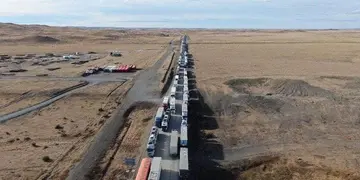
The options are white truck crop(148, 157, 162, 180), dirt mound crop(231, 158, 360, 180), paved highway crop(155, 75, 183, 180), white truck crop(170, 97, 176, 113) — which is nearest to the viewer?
white truck crop(148, 157, 162, 180)

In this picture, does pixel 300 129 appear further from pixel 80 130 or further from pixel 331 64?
pixel 331 64

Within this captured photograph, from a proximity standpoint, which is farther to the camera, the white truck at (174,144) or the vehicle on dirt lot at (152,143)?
the vehicle on dirt lot at (152,143)

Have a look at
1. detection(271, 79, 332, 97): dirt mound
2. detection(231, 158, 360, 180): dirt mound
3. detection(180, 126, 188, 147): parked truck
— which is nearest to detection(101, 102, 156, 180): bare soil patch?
detection(180, 126, 188, 147): parked truck

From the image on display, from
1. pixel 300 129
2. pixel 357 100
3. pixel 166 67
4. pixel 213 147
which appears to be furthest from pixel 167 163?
pixel 166 67

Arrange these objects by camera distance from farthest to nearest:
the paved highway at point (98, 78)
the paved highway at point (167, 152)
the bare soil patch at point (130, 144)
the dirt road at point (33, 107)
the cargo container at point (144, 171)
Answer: the paved highway at point (98, 78)
the dirt road at point (33, 107)
the bare soil patch at point (130, 144)
the paved highway at point (167, 152)
the cargo container at point (144, 171)

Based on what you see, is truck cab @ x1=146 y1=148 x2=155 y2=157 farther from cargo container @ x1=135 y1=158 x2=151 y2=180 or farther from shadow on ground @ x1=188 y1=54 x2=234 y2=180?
shadow on ground @ x1=188 y1=54 x2=234 y2=180

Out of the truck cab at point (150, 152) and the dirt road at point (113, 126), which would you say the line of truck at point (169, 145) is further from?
the dirt road at point (113, 126)

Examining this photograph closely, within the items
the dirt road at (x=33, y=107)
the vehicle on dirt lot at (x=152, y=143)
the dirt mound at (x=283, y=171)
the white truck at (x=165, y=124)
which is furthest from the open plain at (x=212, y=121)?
the white truck at (x=165, y=124)
